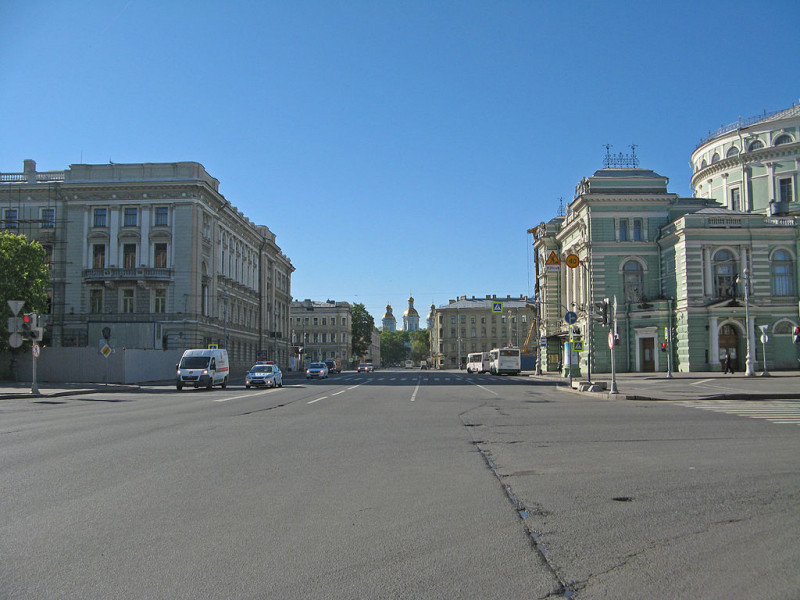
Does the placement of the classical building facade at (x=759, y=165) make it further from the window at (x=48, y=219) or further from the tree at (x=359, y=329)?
the tree at (x=359, y=329)

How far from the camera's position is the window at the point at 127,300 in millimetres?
61062

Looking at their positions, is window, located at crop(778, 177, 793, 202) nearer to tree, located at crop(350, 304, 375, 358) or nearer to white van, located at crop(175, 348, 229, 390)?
white van, located at crop(175, 348, 229, 390)

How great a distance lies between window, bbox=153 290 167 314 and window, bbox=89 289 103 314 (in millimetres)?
4881

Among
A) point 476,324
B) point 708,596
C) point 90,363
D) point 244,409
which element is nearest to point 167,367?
point 90,363

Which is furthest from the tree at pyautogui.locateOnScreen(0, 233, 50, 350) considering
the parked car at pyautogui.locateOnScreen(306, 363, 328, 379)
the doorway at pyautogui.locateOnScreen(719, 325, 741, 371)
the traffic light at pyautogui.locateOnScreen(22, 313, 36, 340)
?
the doorway at pyautogui.locateOnScreen(719, 325, 741, 371)

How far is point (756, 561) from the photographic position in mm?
5645

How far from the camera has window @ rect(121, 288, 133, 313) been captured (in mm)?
61062

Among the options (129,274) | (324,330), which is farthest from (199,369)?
(324,330)

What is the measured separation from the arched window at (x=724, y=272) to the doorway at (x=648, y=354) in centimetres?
660

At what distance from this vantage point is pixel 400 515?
722 cm

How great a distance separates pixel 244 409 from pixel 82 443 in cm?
922

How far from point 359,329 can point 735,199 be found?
4005 inches

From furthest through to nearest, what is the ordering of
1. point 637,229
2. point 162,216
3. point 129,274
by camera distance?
point 162,216 < point 129,274 < point 637,229

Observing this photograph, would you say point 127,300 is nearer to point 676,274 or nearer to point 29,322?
point 29,322
